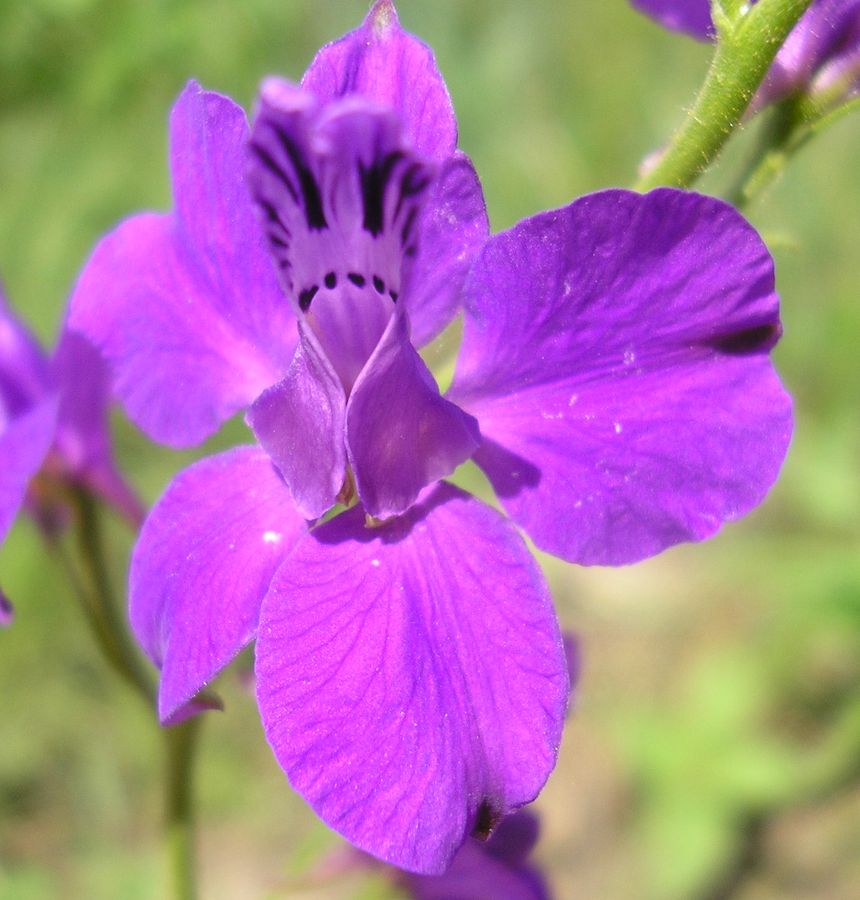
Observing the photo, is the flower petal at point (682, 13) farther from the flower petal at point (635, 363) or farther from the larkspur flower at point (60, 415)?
the larkspur flower at point (60, 415)

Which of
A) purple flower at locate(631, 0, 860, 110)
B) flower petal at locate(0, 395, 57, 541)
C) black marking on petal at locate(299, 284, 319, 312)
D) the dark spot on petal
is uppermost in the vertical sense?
purple flower at locate(631, 0, 860, 110)

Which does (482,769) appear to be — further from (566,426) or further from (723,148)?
(723,148)

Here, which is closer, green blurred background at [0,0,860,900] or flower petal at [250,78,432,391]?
flower petal at [250,78,432,391]

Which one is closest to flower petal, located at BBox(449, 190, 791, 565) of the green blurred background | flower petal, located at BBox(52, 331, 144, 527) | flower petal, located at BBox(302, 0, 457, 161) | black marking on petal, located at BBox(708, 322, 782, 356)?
black marking on petal, located at BBox(708, 322, 782, 356)

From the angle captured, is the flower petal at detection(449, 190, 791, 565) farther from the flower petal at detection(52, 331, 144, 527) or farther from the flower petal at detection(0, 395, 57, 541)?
Result: the flower petal at detection(52, 331, 144, 527)

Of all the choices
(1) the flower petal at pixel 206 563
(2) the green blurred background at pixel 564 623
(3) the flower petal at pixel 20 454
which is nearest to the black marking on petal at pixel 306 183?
(1) the flower petal at pixel 206 563

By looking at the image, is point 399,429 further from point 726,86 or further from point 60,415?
point 60,415
